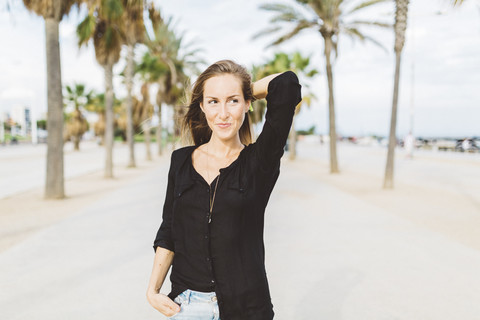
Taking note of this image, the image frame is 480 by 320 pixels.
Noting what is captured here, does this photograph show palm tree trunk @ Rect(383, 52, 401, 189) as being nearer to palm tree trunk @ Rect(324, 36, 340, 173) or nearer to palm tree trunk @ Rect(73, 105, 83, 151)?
palm tree trunk @ Rect(324, 36, 340, 173)

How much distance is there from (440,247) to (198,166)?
17.9 feet

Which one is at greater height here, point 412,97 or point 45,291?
point 412,97

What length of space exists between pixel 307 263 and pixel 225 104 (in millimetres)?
4011

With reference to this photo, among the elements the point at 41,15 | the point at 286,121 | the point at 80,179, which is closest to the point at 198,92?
the point at 286,121

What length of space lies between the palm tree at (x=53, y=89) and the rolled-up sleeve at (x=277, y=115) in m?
10.3

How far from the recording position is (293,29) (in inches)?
688

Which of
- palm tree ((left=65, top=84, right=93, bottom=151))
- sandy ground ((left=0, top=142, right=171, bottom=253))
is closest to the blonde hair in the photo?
sandy ground ((left=0, top=142, right=171, bottom=253))

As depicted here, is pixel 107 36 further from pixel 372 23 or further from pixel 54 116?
pixel 372 23

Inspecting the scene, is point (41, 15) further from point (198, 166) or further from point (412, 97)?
point (412, 97)

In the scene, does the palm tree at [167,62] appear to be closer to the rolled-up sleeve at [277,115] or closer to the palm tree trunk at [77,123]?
the palm tree trunk at [77,123]

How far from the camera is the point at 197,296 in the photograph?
5.34ft

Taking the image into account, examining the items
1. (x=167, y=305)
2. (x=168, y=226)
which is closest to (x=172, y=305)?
(x=167, y=305)

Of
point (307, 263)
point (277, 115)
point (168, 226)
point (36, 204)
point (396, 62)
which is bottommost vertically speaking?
point (36, 204)

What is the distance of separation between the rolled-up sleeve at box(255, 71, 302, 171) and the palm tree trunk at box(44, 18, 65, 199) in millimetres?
10273
